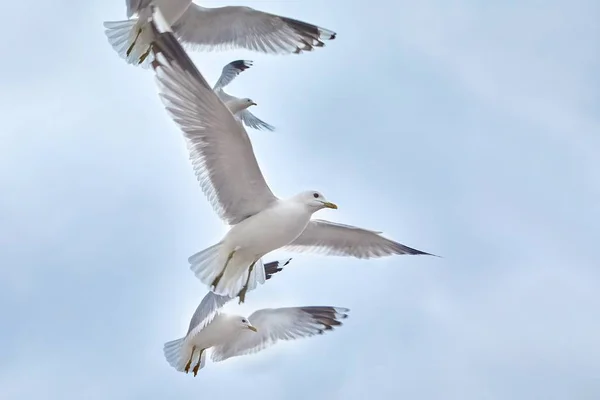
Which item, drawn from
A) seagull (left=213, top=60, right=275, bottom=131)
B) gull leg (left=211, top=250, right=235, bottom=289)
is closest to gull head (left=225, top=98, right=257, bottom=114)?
seagull (left=213, top=60, right=275, bottom=131)

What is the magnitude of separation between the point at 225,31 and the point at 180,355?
242 centimetres

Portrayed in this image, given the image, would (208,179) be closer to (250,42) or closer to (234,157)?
(234,157)

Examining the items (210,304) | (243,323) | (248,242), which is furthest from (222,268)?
(243,323)

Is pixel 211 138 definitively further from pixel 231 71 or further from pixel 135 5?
pixel 231 71

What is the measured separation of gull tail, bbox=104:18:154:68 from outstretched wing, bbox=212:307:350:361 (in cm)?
217

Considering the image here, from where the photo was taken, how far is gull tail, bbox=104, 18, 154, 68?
747cm

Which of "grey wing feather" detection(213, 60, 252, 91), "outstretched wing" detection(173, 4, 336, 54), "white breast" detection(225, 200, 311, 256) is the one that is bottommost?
"white breast" detection(225, 200, 311, 256)

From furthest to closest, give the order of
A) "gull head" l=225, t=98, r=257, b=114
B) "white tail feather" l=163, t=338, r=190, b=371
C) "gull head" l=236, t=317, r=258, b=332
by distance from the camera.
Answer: "gull head" l=225, t=98, r=257, b=114, "gull head" l=236, t=317, r=258, b=332, "white tail feather" l=163, t=338, r=190, b=371

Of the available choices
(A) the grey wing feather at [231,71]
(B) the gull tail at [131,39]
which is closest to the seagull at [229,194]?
(B) the gull tail at [131,39]

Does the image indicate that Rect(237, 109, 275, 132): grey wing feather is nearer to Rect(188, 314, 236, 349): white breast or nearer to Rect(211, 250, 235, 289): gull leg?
Rect(188, 314, 236, 349): white breast

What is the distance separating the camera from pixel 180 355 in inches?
316

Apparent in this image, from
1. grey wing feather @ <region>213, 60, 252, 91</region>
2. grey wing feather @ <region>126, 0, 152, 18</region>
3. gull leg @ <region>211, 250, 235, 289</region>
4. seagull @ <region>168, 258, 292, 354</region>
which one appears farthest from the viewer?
grey wing feather @ <region>213, 60, 252, 91</region>

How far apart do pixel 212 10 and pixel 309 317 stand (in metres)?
2.37

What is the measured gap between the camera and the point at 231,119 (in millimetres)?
6012
